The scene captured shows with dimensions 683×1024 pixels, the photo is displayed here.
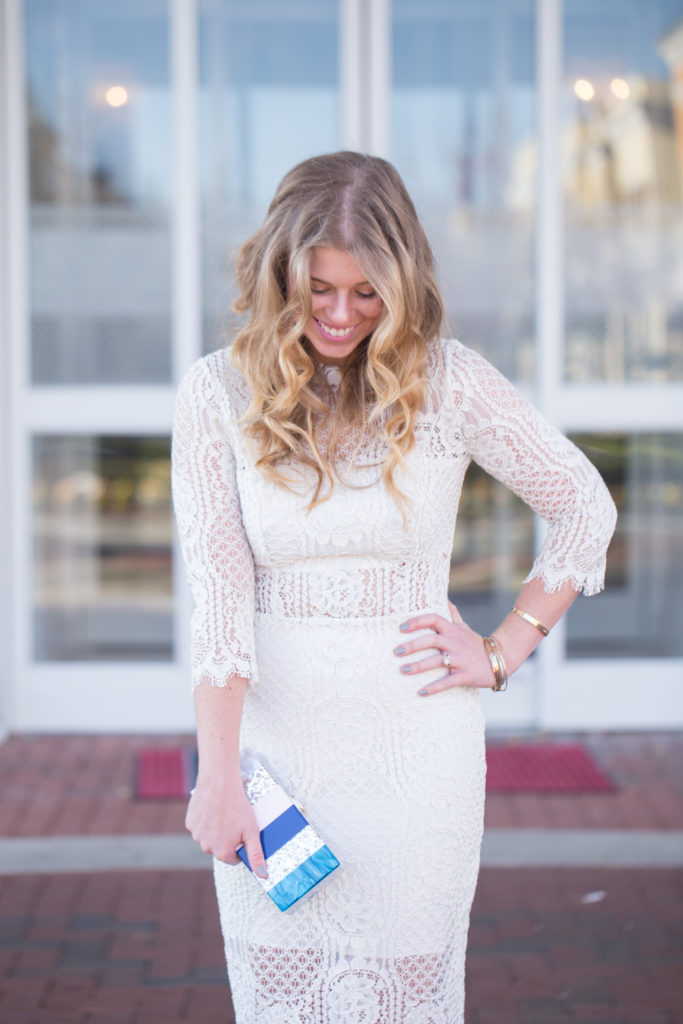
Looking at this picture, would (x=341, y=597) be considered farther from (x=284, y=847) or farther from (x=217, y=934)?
(x=217, y=934)

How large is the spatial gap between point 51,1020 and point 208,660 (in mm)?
1653

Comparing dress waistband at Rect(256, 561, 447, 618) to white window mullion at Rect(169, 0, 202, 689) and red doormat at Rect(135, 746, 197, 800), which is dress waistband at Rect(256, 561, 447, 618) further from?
white window mullion at Rect(169, 0, 202, 689)

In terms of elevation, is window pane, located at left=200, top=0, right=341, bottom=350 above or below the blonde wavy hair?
above

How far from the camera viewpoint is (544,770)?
14.9 feet

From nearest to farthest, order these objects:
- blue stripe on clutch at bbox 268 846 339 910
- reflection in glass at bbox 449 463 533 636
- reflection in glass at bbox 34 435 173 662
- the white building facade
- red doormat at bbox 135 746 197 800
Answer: blue stripe on clutch at bbox 268 846 339 910
red doormat at bbox 135 746 197 800
the white building facade
reflection in glass at bbox 34 435 173 662
reflection in glass at bbox 449 463 533 636

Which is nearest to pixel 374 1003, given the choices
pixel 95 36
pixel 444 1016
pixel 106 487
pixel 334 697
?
pixel 444 1016

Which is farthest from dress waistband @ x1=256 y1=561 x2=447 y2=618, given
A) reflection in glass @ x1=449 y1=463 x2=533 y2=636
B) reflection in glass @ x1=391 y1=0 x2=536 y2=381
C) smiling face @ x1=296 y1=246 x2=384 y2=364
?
reflection in glass @ x1=449 y1=463 x2=533 y2=636

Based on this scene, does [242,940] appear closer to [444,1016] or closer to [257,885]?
[257,885]

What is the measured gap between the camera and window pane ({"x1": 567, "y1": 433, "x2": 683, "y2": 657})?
5.21m

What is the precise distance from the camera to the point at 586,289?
16.8ft

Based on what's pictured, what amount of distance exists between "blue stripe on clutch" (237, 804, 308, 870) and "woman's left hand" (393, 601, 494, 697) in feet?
0.92

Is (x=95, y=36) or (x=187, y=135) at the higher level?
(x=95, y=36)

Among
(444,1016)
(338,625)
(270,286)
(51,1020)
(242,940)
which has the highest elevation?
(270,286)

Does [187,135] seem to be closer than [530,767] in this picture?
No
